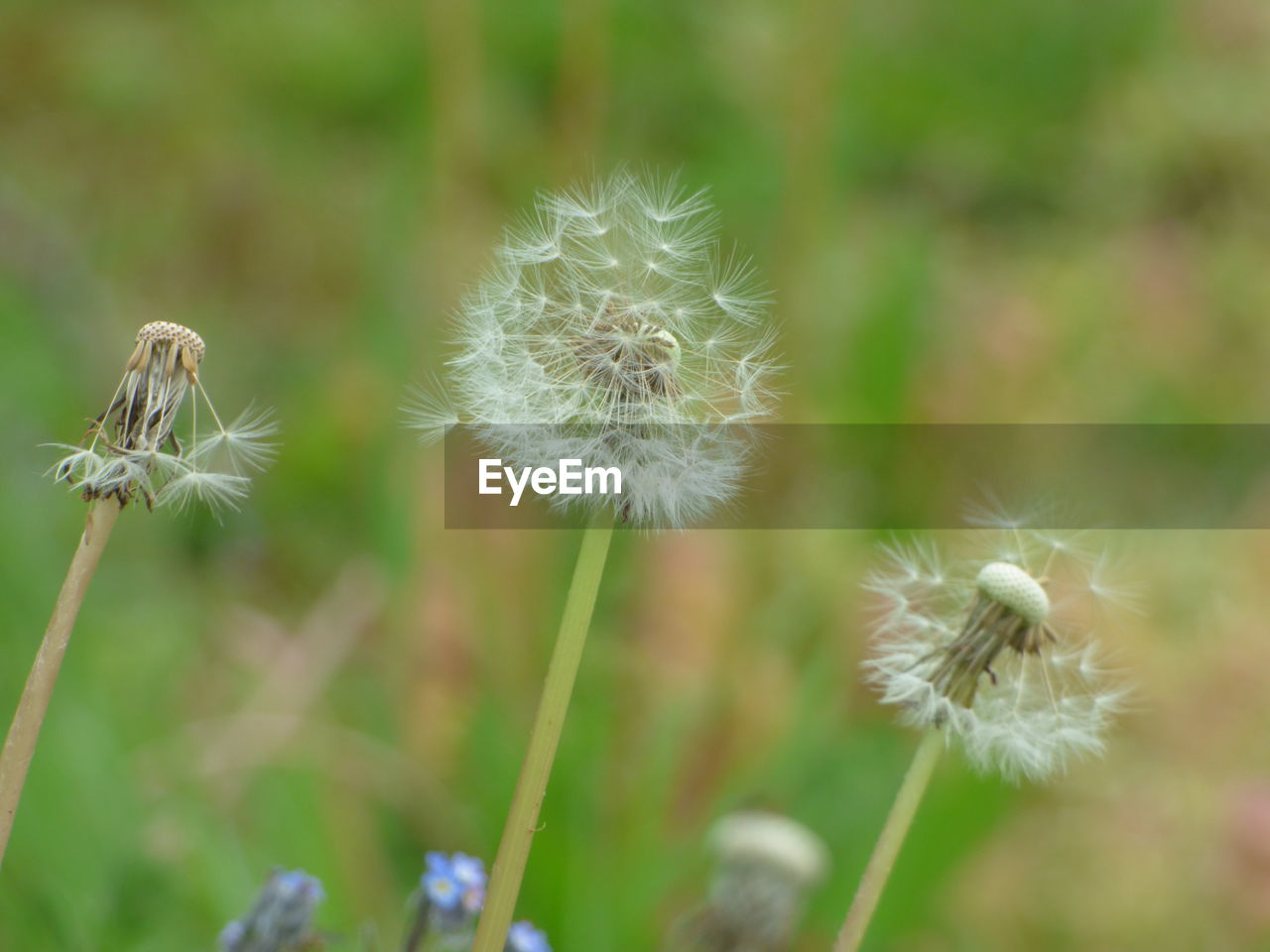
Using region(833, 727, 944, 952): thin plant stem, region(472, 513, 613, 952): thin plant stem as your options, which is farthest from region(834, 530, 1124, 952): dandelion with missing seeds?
region(472, 513, 613, 952): thin plant stem

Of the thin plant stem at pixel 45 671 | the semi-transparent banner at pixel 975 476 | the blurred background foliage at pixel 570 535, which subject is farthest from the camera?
the semi-transparent banner at pixel 975 476

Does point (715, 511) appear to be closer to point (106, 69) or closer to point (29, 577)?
point (29, 577)

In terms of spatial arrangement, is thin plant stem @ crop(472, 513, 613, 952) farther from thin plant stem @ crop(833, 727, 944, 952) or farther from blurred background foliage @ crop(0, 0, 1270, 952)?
blurred background foliage @ crop(0, 0, 1270, 952)

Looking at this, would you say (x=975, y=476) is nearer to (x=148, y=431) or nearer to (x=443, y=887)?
(x=443, y=887)

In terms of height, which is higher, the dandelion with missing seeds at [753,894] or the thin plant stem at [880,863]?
the dandelion with missing seeds at [753,894]

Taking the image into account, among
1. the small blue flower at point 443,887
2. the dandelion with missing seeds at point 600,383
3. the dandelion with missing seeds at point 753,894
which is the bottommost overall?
the small blue flower at point 443,887

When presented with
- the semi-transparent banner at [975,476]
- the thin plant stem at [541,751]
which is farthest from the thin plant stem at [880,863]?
the semi-transparent banner at [975,476]

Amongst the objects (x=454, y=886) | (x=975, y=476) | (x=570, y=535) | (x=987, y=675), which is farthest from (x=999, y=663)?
(x=975, y=476)

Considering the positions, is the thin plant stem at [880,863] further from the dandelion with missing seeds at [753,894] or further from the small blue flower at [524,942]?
the dandelion with missing seeds at [753,894]

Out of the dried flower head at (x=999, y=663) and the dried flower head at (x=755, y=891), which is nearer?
the dried flower head at (x=999, y=663)

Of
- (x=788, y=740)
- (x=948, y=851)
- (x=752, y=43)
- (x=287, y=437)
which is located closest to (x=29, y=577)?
(x=287, y=437)
